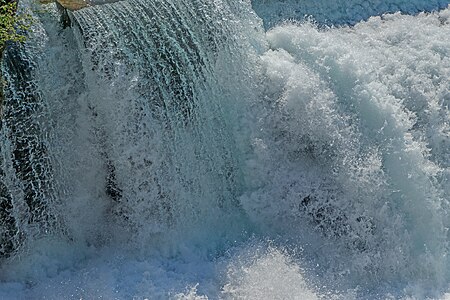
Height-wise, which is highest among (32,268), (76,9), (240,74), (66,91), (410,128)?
(410,128)

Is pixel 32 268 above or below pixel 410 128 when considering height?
below

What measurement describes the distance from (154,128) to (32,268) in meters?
1.84

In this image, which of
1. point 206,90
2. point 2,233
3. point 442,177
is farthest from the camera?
point 442,177

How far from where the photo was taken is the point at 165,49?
670 cm

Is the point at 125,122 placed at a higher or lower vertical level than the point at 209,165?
lower

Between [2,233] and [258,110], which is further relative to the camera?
[258,110]

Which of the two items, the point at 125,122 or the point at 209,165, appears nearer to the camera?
the point at 125,122

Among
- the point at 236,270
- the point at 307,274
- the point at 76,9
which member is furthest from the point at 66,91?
the point at 307,274

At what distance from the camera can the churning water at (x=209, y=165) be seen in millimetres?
6387

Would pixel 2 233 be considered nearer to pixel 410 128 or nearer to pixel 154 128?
pixel 154 128

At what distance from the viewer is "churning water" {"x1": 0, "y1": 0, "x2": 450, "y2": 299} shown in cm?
639

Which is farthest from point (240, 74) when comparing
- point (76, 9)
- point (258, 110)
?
point (76, 9)

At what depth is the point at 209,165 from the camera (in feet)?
23.0

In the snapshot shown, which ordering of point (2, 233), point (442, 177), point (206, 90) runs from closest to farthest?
point (2, 233) → point (206, 90) → point (442, 177)
